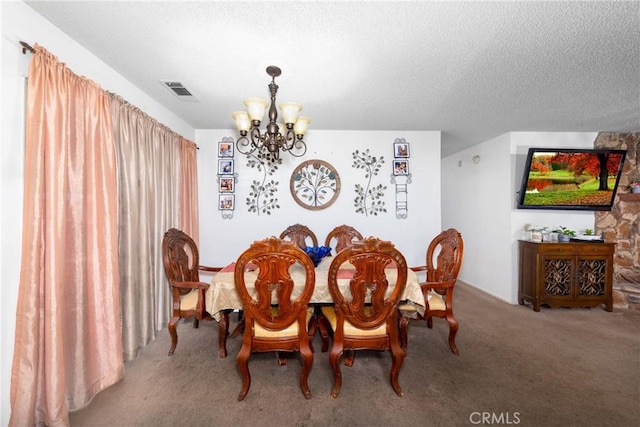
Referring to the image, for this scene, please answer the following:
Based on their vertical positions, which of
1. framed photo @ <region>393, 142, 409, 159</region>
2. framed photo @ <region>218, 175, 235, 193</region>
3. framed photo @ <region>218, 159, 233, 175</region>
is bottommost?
framed photo @ <region>218, 175, 235, 193</region>

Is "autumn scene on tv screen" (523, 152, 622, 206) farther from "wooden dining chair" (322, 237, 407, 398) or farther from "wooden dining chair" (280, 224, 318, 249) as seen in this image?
"wooden dining chair" (322, 237, 407, 398)

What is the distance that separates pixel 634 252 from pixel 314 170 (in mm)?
4839

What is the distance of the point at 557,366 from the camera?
2088 mm

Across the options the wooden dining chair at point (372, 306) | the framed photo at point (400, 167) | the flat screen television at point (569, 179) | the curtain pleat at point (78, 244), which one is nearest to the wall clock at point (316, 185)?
the framed photo at point (400, 167)

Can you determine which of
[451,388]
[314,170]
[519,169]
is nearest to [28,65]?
[314,170]

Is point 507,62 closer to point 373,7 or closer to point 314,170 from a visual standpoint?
point 373,7

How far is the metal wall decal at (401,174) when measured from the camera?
3.60 metres

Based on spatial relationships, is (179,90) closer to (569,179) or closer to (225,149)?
(225,149)

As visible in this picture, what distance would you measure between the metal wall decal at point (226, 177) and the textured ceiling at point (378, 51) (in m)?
0.77

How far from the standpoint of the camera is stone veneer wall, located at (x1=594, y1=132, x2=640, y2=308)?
3.61m

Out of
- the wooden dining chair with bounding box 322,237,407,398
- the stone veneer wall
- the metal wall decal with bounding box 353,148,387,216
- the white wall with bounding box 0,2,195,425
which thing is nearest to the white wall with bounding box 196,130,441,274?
the metal wall decal with bounding box 353,148,387,216

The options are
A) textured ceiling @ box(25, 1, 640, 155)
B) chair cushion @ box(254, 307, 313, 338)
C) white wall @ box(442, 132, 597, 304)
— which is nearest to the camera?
textured ceiling @ box(25, 1, 640, 155)

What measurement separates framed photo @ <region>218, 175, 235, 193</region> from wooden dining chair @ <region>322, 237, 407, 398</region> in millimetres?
2470

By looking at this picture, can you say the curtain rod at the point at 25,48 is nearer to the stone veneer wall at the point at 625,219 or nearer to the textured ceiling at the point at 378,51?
the textured ceiling at the point at 378,51
